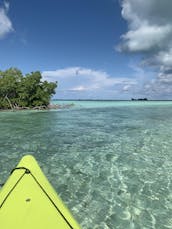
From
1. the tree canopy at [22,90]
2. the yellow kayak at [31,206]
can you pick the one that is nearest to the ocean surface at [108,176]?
the yellow kayak at [31,206]

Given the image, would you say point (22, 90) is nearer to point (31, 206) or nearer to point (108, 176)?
point (108, 176)

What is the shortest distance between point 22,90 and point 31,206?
41.0m

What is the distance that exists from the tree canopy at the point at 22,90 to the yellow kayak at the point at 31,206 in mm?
38557

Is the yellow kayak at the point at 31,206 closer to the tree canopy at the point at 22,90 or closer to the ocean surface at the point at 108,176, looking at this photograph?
the ocean surface at the point at 108,176

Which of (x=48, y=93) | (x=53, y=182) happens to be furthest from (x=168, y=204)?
(x=48, y=93)

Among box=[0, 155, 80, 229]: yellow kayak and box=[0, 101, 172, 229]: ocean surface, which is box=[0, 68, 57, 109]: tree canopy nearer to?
box=[0, 101, 172, 229]: ocean surface

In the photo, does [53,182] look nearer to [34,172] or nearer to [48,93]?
[34,172]

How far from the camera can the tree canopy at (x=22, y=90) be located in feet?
133

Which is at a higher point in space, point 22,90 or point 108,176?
point 22,90

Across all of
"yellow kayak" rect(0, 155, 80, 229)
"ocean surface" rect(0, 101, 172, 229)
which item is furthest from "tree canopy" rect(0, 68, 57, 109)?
"yellow kayak" rect(0, 155, 80, 229)

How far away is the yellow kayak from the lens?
3.22 metres

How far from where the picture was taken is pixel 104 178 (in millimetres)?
7074

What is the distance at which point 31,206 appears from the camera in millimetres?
3666

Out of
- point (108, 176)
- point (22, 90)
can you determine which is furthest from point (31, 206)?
point (22, 90)
